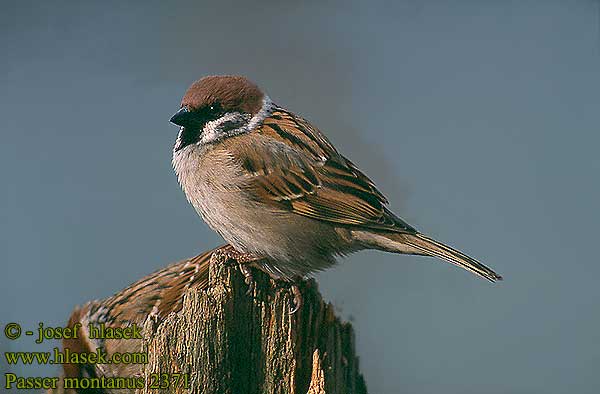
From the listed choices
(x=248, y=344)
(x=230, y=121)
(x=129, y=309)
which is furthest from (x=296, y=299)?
(x=129, y=309)

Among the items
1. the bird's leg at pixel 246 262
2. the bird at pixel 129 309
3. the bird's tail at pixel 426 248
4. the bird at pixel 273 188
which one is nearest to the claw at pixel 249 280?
the bird's leg at pixel 246 262

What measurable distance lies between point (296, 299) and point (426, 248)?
77 centimetres

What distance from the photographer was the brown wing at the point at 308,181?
3.46m

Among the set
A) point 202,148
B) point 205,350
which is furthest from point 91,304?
point 205,350

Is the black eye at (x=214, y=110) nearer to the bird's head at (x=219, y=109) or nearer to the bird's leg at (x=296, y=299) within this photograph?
the bird's head at (x=219, y=109)

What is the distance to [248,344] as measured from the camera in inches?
102

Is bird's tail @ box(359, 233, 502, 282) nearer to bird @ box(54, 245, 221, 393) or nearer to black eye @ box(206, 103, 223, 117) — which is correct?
bird @ box(54, 245, 221, 393)

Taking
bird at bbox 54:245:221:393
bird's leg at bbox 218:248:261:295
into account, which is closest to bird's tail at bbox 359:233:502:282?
bird's leg at bbox 218:248:261:295

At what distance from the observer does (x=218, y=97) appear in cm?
346

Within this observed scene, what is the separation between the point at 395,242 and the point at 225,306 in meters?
1.06

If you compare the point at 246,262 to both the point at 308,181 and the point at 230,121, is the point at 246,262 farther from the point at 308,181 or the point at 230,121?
the point at 230,121

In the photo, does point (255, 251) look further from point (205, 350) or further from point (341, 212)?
point (205, 350)

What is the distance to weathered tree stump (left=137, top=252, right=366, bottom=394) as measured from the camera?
97.5 inches

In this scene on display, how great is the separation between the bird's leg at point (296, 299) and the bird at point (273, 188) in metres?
0.46
